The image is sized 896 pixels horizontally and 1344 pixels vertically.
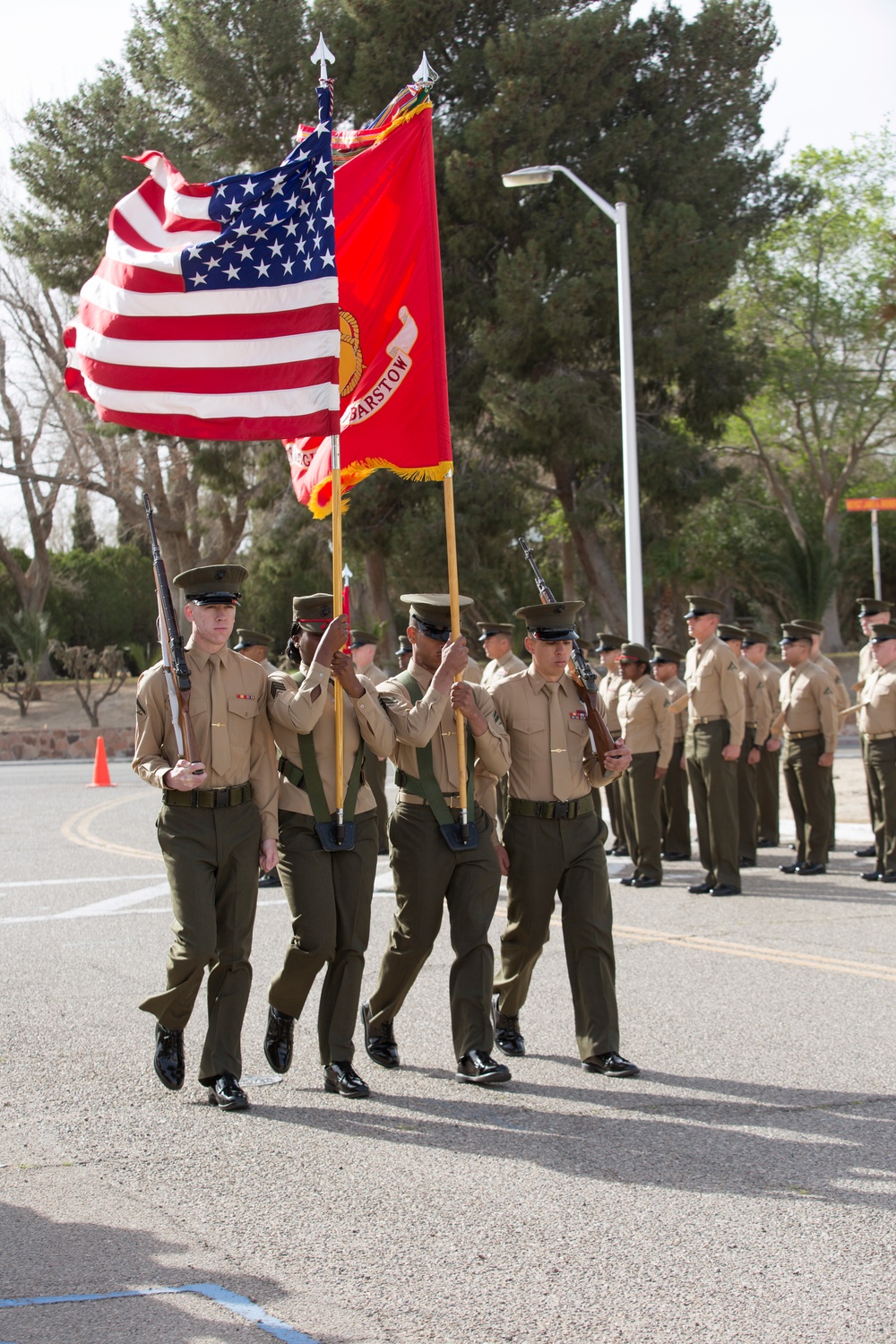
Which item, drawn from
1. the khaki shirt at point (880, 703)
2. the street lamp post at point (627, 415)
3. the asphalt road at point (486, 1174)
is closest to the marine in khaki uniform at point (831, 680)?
the khaki shirt at point (880, 703)

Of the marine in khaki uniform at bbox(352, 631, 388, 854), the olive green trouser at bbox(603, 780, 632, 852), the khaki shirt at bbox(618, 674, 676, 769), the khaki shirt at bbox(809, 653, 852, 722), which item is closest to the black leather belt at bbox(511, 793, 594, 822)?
the marine in khaki uniform at bbox(352, 631, 388, 854)

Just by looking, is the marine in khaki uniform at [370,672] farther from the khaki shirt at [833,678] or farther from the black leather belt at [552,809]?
the black leather belt at [552,809]

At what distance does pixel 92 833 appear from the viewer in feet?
52.5

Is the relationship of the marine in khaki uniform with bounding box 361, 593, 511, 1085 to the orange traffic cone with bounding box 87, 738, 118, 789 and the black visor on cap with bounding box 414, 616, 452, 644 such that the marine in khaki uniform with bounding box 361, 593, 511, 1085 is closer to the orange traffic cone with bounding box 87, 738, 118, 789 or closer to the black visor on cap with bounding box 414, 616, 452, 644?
the black visor on cap with bounding box 414, 616, 452, 644

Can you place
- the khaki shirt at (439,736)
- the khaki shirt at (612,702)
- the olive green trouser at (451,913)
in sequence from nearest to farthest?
the olive green trouser at (451,913), the khaki shirt at (439,736), the khaki shirt at (612,702)

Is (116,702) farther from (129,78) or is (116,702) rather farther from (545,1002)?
(545,1002)

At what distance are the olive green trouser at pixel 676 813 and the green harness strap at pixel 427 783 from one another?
7.56 m

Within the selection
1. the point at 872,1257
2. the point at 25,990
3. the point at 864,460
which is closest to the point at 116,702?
the point at 864,460

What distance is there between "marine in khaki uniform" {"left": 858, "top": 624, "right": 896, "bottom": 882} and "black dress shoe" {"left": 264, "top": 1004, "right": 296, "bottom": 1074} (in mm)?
7040

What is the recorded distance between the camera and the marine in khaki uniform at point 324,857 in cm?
610

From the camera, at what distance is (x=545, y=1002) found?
771 cm

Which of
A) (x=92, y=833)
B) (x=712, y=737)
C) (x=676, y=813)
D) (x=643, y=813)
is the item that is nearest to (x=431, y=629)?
(x=712, y=737)

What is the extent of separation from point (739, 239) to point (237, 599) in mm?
25822

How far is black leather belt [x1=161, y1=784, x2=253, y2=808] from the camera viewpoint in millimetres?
5984
